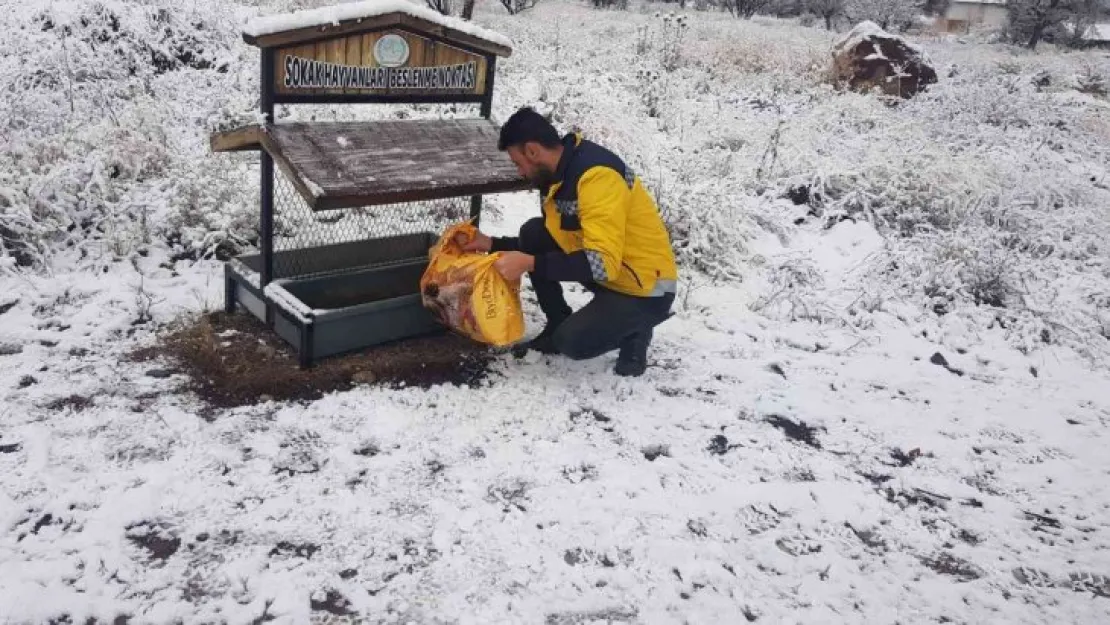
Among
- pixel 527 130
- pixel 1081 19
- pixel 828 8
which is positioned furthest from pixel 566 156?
pixel 1081 19

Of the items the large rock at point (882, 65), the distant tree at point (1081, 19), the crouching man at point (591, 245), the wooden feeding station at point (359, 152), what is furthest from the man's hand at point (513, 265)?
the distant tree at point (1081, 19)

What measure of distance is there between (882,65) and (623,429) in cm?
1049

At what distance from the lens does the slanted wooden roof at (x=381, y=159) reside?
3.48m

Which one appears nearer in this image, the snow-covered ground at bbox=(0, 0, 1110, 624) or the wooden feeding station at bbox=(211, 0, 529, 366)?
the snow-covered ground at bbox=(0, 0, 1110, 624)

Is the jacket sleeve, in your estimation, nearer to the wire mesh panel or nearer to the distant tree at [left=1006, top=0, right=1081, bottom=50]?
the wire mesh panel

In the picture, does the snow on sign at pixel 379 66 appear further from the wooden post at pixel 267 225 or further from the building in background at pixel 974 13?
the building in background at pixel 974 13

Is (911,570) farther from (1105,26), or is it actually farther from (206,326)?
(1105,26)

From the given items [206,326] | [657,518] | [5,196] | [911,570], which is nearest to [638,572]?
[657,518]

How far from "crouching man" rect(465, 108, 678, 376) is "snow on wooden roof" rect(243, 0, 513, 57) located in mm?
830

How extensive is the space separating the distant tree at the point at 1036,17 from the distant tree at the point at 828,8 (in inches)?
275

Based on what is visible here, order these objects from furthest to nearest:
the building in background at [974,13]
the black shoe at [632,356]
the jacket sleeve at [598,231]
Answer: the building in background at [974,13], the black shoe at [632,356], the jacket sleeve at [598,231]

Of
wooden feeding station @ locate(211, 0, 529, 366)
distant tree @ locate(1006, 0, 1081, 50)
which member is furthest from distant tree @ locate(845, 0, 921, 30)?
wooden feeding station @ locate(211, 0, 529, 366)

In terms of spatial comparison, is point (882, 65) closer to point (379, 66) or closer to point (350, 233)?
point (350, 233)

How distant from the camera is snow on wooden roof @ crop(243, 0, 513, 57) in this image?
3498mm
